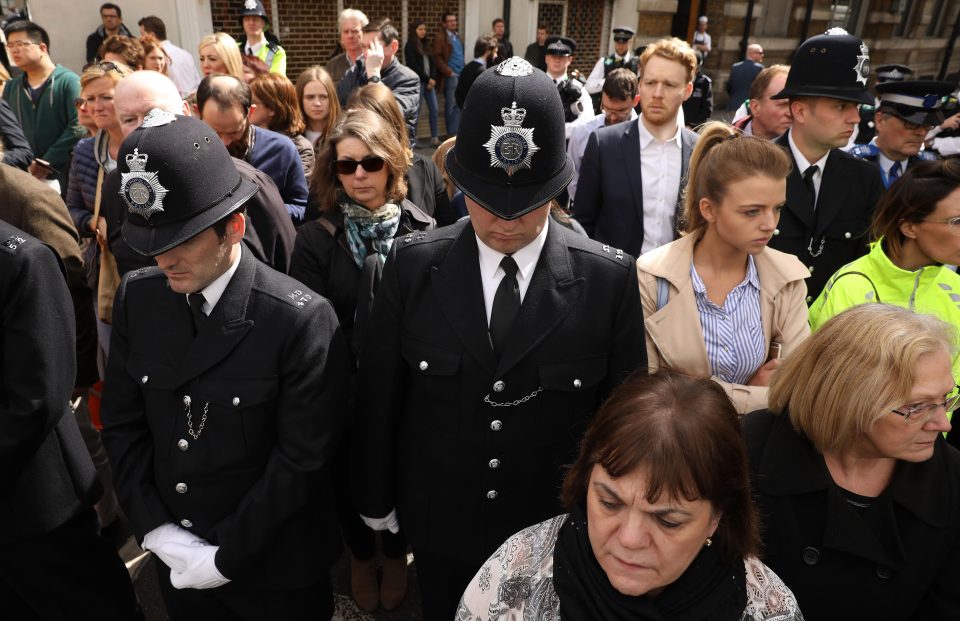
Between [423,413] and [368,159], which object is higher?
[368,159]

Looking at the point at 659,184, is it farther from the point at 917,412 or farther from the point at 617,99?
the point at 917,412

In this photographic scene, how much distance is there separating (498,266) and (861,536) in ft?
4.08

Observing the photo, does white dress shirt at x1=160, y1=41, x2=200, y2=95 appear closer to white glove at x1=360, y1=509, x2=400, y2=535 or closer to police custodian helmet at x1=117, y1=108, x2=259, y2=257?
police custodian helmet at x1=117, y1=108, x2=259, y2=257

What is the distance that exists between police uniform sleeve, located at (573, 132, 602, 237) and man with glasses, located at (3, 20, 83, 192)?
427cm

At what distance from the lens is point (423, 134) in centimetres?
1255

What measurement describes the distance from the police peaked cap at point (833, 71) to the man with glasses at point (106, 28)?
29.3 feet

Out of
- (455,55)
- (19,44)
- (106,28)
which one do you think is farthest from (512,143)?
(455,55)

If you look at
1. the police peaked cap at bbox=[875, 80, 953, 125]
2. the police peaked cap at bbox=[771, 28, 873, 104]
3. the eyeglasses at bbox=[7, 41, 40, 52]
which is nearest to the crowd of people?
the police peaked cap at bbox=[771, 28, 873, 104]

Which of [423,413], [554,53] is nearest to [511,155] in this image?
[423,413]

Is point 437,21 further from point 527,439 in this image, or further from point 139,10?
point 527,439

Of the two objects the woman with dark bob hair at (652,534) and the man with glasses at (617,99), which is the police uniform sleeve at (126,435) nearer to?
the woman with dark bob hair at (652,534)

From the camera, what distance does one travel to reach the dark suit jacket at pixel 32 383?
2.21 m

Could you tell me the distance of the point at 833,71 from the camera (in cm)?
334

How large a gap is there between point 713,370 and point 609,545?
3.86 ft
